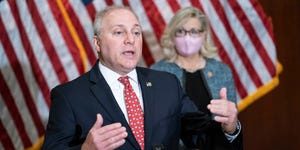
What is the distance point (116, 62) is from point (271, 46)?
2.22 meters

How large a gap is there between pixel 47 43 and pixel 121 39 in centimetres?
151

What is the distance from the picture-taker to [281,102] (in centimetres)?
393

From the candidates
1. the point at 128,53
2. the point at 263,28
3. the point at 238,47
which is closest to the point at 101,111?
the point at 128,53

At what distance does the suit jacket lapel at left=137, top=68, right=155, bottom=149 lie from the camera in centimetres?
171

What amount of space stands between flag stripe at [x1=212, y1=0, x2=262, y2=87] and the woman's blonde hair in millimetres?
586

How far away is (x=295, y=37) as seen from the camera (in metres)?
3.85

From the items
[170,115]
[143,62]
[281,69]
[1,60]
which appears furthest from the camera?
[281,69]

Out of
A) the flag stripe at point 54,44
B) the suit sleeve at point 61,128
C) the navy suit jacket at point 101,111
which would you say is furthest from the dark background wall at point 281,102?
the suit sleeve at point 61,128

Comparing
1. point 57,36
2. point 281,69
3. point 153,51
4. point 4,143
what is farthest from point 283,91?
point 4,143

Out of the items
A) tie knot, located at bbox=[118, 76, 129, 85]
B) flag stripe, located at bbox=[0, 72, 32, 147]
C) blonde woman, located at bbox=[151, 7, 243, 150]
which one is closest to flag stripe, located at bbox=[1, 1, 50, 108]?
flag stripe, located at bbox=[0, 72, 32, 147]

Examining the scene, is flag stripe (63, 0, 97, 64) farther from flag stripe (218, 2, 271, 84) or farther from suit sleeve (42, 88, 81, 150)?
suit sleeve (42, 88, 81, 150)

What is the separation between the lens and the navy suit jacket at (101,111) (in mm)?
1663

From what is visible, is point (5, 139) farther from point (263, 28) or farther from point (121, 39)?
point (263, 28)

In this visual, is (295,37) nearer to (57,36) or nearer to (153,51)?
(153,51)
